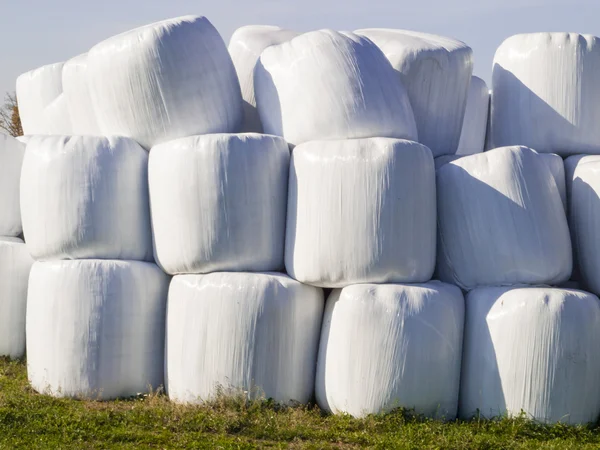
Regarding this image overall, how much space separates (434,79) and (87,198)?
2597 mm

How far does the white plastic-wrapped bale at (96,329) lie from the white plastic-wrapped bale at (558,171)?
2.81 meters

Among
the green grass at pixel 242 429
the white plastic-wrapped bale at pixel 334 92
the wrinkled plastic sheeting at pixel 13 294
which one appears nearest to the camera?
the green grass at pixel 242 429

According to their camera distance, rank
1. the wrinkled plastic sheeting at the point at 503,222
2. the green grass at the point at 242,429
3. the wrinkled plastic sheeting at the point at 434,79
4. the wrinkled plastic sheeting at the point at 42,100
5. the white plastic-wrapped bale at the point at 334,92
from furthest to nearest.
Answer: the wrinkled plastic sheeting at the point at 42,100 → the wrinkled plastic sheeting at the point at 434,79 → the white plastic-wrapped bale at the point at 334,92 → the wrinkled plastic sheeting at the point at 503,222 → the green grass at the point at 242,429

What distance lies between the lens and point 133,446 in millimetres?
4973

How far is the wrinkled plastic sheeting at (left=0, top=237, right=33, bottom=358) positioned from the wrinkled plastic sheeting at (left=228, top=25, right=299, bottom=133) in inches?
81.9

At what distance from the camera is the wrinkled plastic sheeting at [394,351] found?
548cm

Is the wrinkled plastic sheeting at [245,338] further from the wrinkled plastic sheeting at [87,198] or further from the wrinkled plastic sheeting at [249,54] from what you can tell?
the wrinkled plastic sheeting at [249,54]

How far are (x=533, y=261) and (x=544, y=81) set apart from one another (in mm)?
1611

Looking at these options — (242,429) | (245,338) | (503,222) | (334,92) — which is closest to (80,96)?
(334,92)

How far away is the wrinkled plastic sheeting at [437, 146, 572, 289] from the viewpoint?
5.72m

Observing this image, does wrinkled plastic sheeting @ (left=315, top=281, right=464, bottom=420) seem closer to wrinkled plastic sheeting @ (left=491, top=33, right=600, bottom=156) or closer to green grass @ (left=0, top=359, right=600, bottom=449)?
green grass @ (left=0, top=359, right=600, bottom=449)

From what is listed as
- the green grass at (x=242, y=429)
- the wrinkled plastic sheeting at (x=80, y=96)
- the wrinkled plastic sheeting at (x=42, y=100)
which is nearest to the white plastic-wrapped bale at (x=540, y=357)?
the green grass at (x=242, y=429)

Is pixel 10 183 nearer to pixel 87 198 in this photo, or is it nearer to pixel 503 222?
pixel 87 198

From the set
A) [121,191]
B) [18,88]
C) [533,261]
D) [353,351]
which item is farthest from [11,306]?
[533,261]
